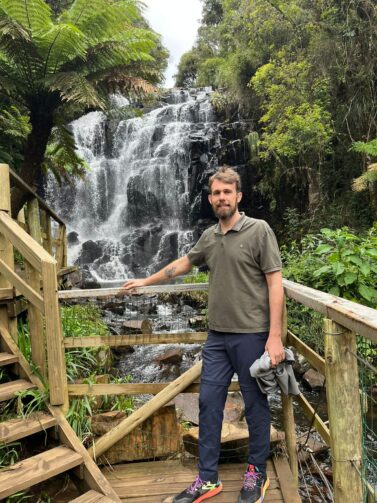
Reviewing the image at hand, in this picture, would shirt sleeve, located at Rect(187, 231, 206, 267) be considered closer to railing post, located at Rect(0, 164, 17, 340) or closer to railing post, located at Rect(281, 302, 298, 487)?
railing post, located at Rect(281, 302, 298, 487)

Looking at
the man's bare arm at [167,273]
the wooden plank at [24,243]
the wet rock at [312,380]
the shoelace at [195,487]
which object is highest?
the wooden plank at [24,243]

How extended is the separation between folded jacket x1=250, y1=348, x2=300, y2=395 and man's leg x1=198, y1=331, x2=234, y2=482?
0.25 m

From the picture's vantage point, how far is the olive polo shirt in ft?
7.95

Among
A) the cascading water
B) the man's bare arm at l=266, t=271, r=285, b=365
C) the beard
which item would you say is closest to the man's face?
the beard

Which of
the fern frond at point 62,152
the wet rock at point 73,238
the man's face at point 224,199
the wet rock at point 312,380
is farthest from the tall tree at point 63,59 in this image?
the wet rock at point 73,238

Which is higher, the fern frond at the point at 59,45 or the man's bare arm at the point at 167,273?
the fern frond at the point at 59,45

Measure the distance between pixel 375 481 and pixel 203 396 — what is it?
1.01m

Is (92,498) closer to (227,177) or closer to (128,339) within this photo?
(128,339)

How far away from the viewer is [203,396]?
2.54 meters

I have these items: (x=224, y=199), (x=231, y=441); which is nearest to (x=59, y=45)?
(x=224, y=199)

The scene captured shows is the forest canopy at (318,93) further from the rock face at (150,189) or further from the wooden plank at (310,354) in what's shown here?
the wooden plank at (310,354)

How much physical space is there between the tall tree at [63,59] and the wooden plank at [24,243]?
2101 mm

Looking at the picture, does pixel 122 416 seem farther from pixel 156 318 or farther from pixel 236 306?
pixel 156 318

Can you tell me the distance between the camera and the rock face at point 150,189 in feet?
57.7
